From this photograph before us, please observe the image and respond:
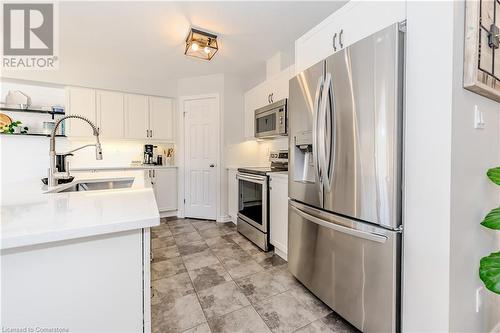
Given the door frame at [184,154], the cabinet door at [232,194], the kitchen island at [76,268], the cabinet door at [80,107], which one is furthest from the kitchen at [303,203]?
the door frame at [184,154]

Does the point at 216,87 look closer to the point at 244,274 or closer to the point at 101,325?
the point at 244,274

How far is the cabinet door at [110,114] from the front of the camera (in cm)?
363

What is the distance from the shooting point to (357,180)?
128cm

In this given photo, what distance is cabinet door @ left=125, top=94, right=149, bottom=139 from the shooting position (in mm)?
3816

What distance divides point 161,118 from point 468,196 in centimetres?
411

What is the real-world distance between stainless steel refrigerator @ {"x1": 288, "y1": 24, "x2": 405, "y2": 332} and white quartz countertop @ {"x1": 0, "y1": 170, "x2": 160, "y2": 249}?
41.9 inches

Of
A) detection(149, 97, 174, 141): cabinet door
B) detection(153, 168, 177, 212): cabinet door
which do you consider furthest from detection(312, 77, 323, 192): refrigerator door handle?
detection(149, 97, 174, 141): cabinet door

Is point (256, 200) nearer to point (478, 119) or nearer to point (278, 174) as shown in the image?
point (278, 174)

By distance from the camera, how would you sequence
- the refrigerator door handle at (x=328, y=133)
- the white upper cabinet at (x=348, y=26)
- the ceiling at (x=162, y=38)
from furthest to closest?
the ceiling at (x=162, y=38) < the refrigerator door handle at (x=328, y=133) < the white upper cabinet at (x=348, y=26)

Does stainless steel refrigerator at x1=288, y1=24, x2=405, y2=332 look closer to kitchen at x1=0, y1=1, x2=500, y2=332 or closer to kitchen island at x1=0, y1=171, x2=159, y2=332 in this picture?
kitchen at x1=0, y1=1, x2=500, y2=332

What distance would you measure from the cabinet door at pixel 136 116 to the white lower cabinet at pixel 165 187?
27.4 inches

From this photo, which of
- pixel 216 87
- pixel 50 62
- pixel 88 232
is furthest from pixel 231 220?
pixel 50 62

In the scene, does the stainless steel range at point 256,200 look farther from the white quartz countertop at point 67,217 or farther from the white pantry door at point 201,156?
the white quartz countertop at point 67,217

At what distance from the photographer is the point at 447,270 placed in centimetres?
100
